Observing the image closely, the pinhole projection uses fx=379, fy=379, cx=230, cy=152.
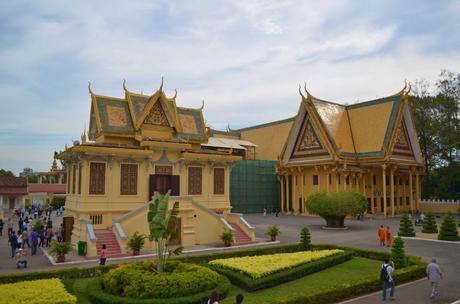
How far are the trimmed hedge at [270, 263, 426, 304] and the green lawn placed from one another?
17 cm

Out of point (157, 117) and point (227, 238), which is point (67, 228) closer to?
point (227, 238)

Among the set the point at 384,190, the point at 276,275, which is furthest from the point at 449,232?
the point at 384,190

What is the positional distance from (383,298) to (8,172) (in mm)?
92173

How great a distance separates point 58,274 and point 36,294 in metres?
3.01

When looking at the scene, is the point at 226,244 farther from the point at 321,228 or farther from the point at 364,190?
the point at 364,190

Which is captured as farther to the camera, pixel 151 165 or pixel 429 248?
pixel 151 165

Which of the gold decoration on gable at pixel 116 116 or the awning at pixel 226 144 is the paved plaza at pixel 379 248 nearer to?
the gold decoration on gable at pixel 116 116

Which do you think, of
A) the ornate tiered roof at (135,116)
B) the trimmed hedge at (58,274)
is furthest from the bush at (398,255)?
the ornate tiered roof at (135,116)

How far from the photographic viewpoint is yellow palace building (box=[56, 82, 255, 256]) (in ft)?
68.1

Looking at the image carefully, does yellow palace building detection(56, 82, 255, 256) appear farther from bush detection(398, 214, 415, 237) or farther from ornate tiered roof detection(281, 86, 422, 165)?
ornate tiered roof detection(281, 86, 422, 165)

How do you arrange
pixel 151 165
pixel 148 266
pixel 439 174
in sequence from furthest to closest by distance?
1. pixel 439 174
2. pixel 151 165
3. pixel 148 266

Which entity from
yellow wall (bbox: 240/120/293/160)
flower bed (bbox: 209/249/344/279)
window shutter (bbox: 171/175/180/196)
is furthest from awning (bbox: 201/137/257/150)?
flower bed (bbox: 209/249/344/279)

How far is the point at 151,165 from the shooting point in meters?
23.3

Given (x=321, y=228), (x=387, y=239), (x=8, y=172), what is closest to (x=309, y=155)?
(x=321, y=228)
